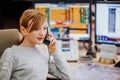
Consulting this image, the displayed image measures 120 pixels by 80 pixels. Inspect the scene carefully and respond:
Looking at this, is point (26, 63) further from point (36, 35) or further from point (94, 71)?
point (94, 71)

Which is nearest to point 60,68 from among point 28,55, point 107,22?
point 28,55

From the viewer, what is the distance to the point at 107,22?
233 centimetres

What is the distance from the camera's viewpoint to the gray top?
1758mm

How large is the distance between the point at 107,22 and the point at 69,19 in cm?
31

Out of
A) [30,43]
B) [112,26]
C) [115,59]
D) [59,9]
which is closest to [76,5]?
[59,9]

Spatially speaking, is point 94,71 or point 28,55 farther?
point 94,71

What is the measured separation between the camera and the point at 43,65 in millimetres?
1900

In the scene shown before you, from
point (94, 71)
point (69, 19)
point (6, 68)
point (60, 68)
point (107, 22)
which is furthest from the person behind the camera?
point (69, 19)

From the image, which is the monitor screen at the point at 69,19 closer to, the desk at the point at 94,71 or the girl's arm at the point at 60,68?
the desk at the point at 94,71

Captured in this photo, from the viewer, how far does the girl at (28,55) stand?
1.77 meters

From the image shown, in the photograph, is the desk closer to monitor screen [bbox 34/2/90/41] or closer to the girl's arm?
the girl's arm

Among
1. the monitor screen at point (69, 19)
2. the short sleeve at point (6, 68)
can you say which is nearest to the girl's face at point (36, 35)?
the short sleeve at point (6, 68)

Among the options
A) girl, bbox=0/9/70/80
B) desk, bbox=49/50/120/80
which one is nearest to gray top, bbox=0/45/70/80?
girl, bbox=0/9/70/80

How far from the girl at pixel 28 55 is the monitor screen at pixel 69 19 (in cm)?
59
